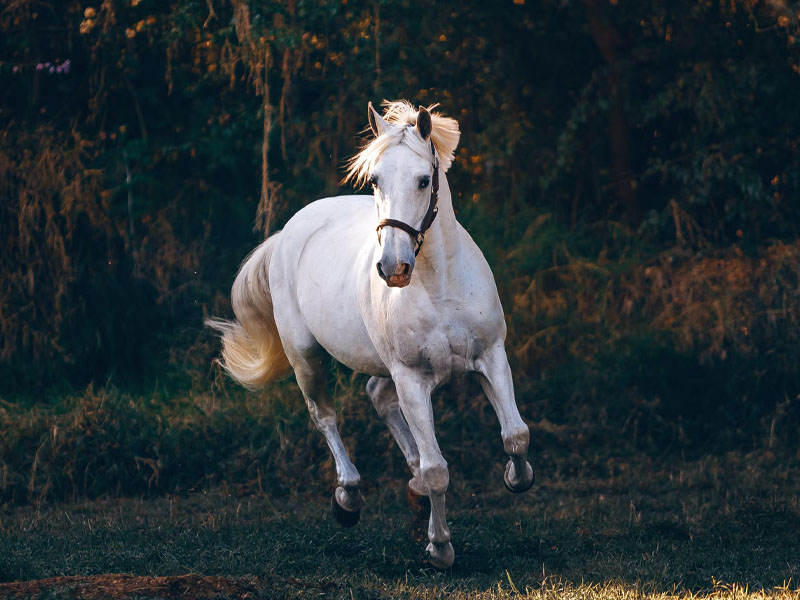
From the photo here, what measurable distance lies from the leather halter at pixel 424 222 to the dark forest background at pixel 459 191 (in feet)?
10.9

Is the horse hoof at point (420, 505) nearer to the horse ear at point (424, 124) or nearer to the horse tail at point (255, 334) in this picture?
the horse tail at point (255, 334)

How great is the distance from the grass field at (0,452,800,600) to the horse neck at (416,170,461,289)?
4.54 feet

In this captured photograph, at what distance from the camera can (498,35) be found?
31.7 ft

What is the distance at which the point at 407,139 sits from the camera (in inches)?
188

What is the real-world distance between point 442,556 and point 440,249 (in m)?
1.44

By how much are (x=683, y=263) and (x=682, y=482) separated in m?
2.50

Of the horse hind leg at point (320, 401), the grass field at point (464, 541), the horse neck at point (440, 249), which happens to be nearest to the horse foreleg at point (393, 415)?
the horse hind leg at point (320, 401)

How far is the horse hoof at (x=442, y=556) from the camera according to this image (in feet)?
16.7

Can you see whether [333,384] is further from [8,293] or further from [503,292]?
[8,293]

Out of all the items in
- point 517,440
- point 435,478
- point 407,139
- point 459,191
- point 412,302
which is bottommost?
point 435,478

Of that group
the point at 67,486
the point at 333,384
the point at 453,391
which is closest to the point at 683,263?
the point at 453,391

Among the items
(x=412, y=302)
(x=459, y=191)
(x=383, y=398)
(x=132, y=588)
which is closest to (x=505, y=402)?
(x=412, y=302)

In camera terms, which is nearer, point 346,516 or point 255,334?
point 346,516

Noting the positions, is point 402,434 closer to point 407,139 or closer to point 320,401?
point 320,401
